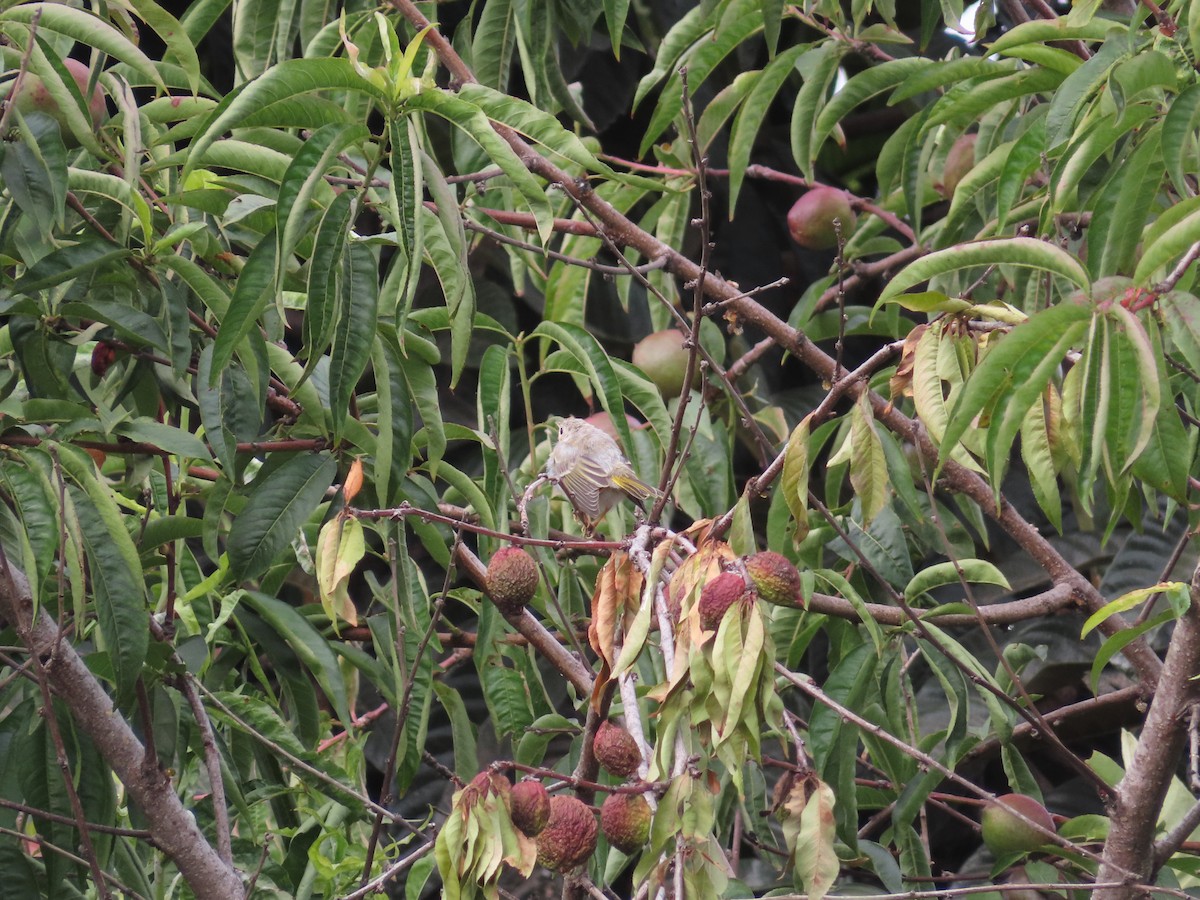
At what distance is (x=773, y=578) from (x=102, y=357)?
775 millimetres

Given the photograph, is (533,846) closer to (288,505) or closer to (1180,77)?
(288,505)

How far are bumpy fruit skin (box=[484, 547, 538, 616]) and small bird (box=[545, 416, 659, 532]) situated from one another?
0.71 metres

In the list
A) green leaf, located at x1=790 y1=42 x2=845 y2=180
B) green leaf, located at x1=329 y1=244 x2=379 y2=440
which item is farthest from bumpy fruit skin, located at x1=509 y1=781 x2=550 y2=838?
green leaf, located at x1=790 y1=42 x2=845 y2=180

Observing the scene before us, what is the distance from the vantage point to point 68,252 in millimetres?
1161

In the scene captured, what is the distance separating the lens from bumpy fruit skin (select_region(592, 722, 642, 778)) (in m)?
0.96

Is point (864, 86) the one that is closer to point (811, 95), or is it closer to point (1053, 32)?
point (811, 95)

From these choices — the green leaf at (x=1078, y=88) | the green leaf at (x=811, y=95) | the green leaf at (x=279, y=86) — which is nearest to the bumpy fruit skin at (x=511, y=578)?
the green leaf at (x=279, y=86)

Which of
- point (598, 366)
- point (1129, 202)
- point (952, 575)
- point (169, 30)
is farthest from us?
point (952, 575)

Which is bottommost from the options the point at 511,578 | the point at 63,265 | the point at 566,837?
the point at 566,837

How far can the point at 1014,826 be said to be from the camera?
149 cm

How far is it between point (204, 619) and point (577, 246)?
740mm

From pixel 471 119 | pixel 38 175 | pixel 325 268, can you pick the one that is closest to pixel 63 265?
pixel 38 175

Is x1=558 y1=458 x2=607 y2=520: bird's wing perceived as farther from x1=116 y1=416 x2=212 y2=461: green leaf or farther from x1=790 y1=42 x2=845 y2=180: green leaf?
x1=116 y1=416 x2=212 y2=461: green leaf

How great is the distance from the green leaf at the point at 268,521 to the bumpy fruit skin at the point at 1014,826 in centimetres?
86
